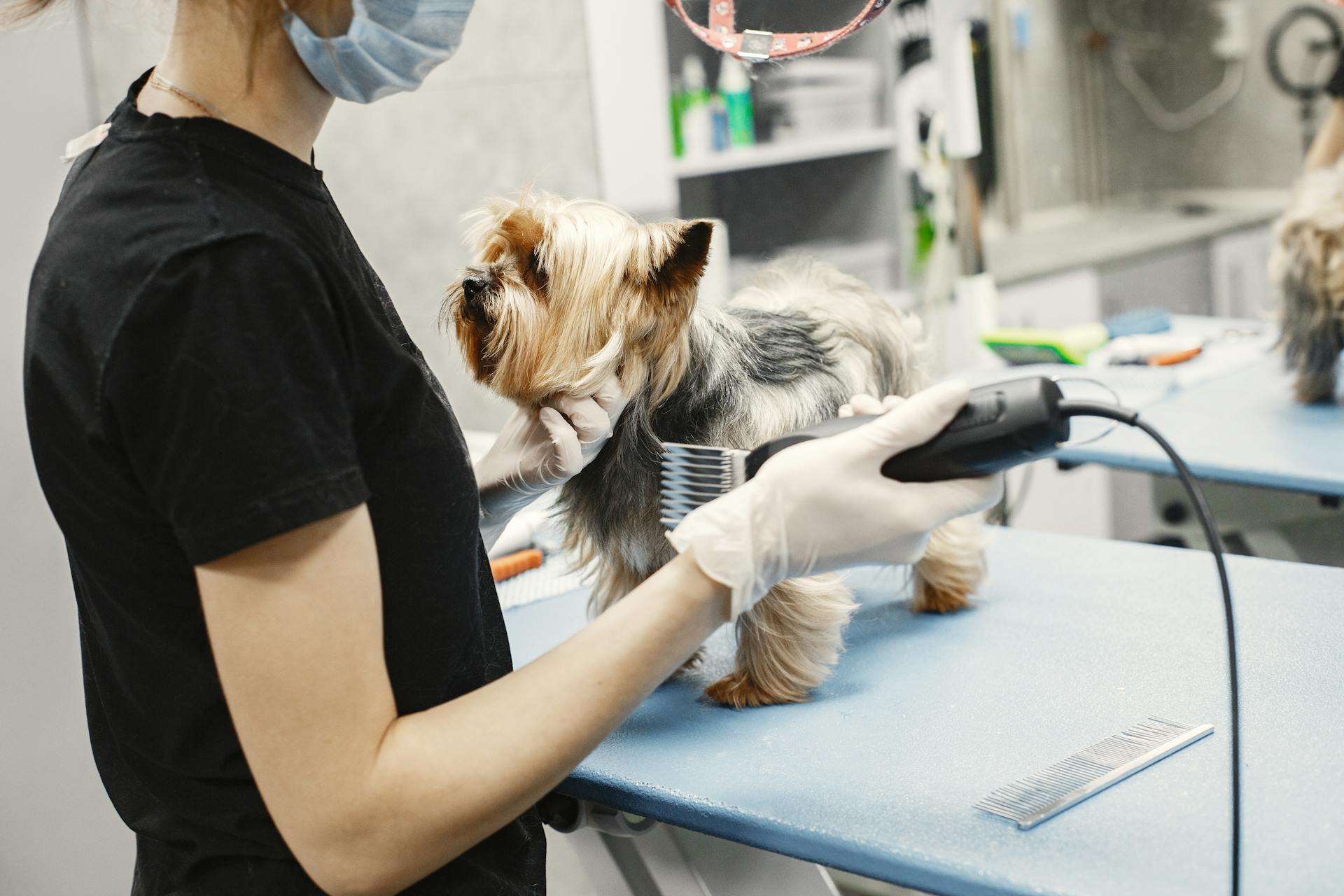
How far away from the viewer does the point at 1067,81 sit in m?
4.00

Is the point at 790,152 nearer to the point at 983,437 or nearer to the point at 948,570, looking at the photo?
the point at 948,570

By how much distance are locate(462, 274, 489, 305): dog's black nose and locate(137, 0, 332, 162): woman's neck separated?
16.8 inches

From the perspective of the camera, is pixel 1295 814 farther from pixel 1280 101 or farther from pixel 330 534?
pixel 1280 101

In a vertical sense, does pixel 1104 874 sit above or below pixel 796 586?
below

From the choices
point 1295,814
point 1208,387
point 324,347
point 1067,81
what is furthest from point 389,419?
point 1067,81

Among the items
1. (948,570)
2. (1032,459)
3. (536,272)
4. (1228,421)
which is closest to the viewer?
(1032,459)

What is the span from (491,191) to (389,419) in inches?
73.2

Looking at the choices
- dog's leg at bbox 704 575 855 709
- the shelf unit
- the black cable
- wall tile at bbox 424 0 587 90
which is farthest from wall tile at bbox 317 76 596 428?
the black cable

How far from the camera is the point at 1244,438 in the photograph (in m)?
1.89

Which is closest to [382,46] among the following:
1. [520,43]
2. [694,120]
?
[520,43]

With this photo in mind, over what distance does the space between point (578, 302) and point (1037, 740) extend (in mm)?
623

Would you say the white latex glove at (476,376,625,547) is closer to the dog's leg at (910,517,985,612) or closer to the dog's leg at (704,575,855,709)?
the dog's leg at (704,575,855,709)

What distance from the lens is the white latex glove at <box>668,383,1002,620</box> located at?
898 mm

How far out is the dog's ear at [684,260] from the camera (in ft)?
3.81
